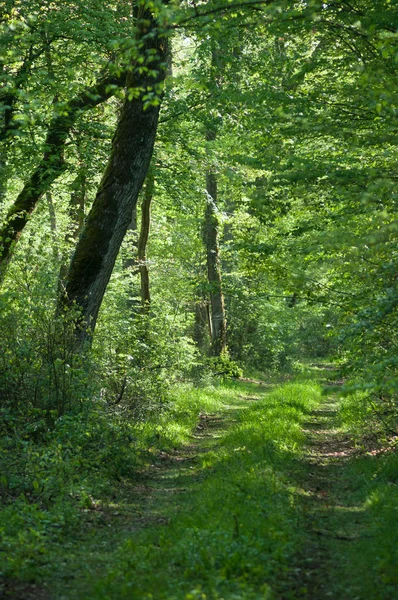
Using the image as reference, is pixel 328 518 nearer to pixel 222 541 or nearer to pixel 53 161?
pixel 222 541

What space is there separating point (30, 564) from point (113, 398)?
253 inches

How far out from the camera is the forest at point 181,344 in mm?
5727

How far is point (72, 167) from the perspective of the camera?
14.0 meters

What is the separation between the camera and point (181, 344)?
56.6 feet

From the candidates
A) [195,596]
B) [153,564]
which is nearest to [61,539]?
[153,564]

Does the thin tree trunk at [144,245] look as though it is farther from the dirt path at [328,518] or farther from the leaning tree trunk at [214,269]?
the dirt path at [328,518]

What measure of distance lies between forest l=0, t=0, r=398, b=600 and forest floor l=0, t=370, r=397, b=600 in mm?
31

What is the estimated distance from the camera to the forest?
225 inches

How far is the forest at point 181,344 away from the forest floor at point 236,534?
0.10 feet

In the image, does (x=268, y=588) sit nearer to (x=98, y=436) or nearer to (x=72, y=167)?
(x=98, y=436)

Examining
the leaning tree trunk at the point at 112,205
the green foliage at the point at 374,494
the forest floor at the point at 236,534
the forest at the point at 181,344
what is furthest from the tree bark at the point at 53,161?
the green foliage at the point at 374,494

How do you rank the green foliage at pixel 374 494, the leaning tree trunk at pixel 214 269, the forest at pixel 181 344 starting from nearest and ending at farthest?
the green foliage at pixel 374 494, the forest at pixel 181 344, the leaning tree trunk at pixel 214 269

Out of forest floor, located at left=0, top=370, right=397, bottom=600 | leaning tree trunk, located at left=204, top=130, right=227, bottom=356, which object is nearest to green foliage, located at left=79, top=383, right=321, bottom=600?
forest floor, located at left=0, top=370, right=397, bottom=600

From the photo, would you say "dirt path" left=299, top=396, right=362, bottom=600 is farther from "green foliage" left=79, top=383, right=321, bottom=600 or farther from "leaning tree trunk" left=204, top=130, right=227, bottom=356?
"leaning tree trunk" left=204, top=130, right=227, bottom=356
